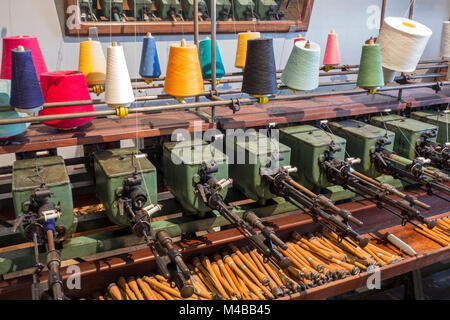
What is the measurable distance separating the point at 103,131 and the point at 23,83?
0.50m

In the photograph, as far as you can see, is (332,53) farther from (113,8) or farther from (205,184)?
(205,184)

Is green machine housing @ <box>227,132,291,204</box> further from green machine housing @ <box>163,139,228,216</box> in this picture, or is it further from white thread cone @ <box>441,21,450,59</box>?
white thread cone @ <box>441,21,450,59</box>

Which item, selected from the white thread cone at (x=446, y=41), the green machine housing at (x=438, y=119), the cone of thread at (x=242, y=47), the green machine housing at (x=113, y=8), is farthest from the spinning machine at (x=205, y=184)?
the green machine housing at (x=113, y=8)

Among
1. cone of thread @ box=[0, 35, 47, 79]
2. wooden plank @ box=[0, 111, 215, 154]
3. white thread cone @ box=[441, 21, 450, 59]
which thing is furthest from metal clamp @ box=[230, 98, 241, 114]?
white thread cone @ box=[441, 21, 450, 59]

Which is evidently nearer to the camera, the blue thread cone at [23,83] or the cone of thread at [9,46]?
the blue thread cone at [23,83]

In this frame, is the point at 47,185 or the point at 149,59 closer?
the point at 47,185

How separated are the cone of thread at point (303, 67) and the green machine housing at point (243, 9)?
2.49 metres

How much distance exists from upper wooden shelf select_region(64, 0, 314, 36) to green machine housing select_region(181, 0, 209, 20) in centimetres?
6

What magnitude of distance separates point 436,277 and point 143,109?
277cm

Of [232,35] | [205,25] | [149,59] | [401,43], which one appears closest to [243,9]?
[232,35]

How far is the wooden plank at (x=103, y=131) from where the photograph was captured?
196cm

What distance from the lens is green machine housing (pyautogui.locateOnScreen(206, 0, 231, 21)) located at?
4461mm

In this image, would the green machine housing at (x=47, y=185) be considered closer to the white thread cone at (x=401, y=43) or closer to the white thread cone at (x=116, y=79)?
the white thread cone at (x=116, y=79)

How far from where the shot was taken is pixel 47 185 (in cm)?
169
